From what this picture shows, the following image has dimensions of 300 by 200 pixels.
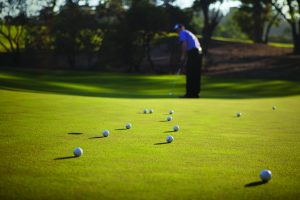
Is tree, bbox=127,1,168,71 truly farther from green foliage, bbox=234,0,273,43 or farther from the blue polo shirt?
the blue polo shirt

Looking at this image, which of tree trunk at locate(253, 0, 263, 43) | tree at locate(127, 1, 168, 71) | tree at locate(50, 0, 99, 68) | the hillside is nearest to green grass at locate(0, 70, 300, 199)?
the hillside

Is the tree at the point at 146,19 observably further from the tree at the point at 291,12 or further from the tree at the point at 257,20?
the tree at the point at 257,20

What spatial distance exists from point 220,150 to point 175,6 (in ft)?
181

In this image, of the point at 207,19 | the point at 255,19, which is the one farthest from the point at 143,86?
the point at 255,19

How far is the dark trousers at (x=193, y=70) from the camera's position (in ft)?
57.7

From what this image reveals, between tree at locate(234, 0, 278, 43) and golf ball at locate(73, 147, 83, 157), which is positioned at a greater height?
tree at locate(234, 0, 278, 43)

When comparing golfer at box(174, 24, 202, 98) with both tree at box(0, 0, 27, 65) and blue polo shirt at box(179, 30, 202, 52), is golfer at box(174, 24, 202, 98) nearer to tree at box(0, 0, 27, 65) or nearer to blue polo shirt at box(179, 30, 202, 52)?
blue polo shirt at box(179, 30, 202, 52)

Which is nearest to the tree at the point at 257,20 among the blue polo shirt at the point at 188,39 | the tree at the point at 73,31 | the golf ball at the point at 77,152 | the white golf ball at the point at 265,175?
the tree at the point at 73,31

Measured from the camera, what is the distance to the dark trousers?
1758 cm

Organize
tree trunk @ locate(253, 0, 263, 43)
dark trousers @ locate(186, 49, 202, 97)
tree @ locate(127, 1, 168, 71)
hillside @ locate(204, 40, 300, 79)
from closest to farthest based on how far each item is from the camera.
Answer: dark trousers @ locate(186, 49, 202, 97) < hillside @ locate(204, 40, 300, 79) < tree @ locate(127, 1, 168, 71) < tree trunk @ locate(253, 0, 263, 43)

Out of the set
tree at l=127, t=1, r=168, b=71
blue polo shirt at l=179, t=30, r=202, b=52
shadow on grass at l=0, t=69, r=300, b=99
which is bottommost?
shadow on grass at l=0, t=69, r=300, b=99

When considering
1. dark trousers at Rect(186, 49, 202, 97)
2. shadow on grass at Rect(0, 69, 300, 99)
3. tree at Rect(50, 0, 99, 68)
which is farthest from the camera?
tree at Rect(50, 0, 99, 68)

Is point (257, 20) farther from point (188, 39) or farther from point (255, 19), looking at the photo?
point (188, 39)

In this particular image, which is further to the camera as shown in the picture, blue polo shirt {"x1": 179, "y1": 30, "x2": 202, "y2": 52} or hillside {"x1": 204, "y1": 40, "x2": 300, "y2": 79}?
hillside {"x1": 204, "y1": 40, "x2": 300, "y2": 79}
